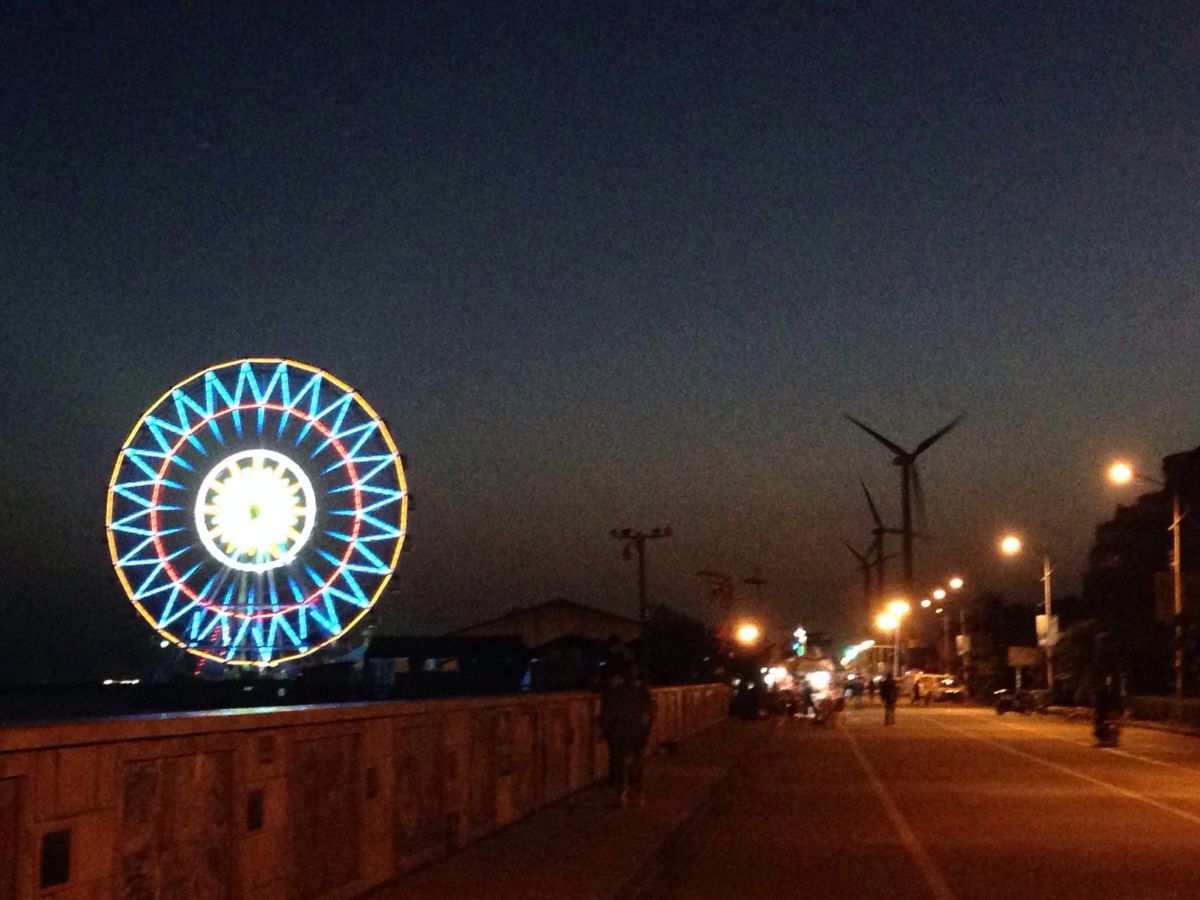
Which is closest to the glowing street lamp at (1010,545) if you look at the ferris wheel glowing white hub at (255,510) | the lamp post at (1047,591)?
the lamp post at (1047,591)

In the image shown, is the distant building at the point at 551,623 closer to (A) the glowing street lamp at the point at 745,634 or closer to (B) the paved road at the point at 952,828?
(A) the glowing street lamp at the point at 745,634

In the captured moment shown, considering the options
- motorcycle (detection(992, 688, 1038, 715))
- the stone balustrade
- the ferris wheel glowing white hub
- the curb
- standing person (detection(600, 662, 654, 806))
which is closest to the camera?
the stone balustrade

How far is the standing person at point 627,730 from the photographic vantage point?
22547mm

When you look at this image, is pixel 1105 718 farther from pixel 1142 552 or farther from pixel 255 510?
pixel 1142 552

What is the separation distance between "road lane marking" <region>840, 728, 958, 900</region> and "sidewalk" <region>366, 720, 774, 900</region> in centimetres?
245

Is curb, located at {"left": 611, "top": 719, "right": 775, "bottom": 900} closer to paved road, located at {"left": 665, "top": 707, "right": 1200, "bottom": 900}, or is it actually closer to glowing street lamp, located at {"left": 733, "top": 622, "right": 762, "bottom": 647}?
paved road, located at {"left": 665, "top": 707, "right": 1200, "bottom": 900}

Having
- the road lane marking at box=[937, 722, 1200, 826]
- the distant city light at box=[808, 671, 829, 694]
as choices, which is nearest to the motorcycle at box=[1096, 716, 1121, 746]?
the road lane marking at box=[937, 722, 1200, 826]

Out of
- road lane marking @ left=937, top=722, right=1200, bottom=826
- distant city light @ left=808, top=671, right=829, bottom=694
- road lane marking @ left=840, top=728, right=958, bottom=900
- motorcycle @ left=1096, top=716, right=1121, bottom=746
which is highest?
distant city light @ left=808, top=671, right=829, bottom=694

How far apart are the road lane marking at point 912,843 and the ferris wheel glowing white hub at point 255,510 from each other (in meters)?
15.0

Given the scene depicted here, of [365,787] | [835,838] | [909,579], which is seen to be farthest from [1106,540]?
[365,787]

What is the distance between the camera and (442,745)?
16484mm

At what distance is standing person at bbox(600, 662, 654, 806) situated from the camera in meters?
22.5

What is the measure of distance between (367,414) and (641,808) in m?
20.1

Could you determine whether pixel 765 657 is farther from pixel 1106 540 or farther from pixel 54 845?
pixel 54 845
